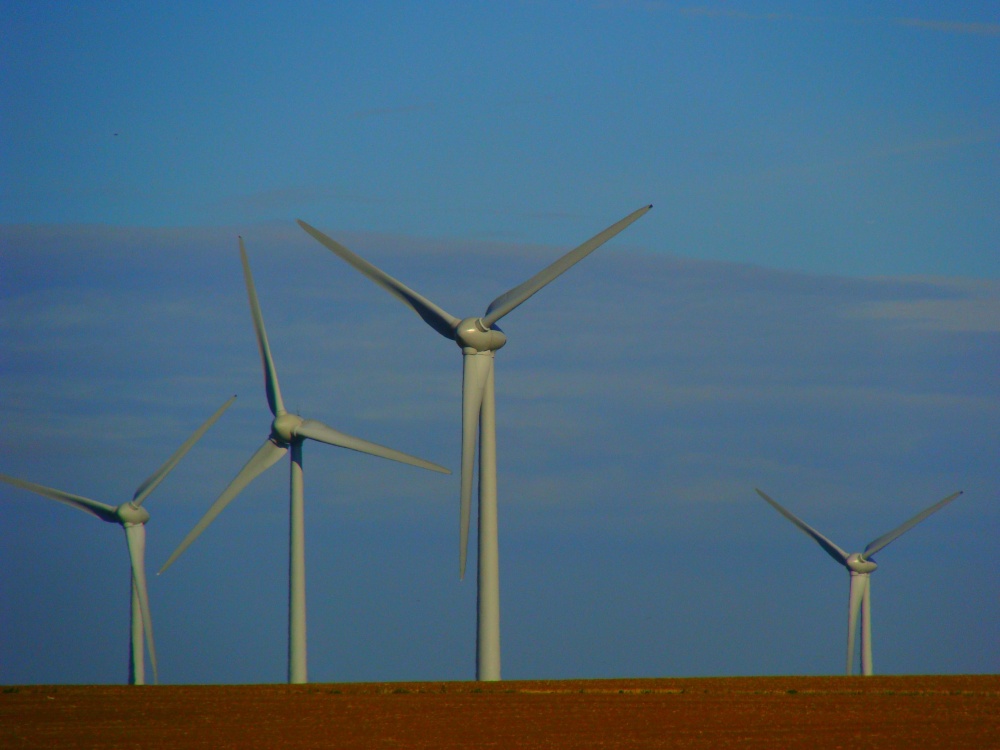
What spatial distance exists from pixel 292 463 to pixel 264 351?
446 centimetres

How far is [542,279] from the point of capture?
189 ft

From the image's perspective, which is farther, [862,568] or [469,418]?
[862,568]

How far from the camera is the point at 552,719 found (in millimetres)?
45281

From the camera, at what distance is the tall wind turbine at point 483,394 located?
5662cm

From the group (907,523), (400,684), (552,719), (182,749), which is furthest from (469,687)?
(907,523)

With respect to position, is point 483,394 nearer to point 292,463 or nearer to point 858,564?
point 292,463

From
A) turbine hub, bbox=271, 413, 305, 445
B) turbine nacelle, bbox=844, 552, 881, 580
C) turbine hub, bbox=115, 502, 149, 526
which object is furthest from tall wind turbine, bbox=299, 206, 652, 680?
turbine nacelle, bbox=844, 552, 881, 580

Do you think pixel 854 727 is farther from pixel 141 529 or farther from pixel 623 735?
pixel 141 529

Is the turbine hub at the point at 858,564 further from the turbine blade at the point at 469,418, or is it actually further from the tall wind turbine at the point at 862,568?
the turbine blade at the point at 469,418

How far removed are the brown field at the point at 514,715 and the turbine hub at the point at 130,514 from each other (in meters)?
19.7

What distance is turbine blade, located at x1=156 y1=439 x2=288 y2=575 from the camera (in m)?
62.2

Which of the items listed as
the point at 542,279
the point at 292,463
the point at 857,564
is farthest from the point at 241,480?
the point at 857,564

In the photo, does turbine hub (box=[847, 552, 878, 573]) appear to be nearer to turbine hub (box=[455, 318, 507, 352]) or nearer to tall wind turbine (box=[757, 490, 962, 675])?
tall wind turbine (box=[757, 490, 962, 675])

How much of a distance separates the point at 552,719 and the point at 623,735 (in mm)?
3721
